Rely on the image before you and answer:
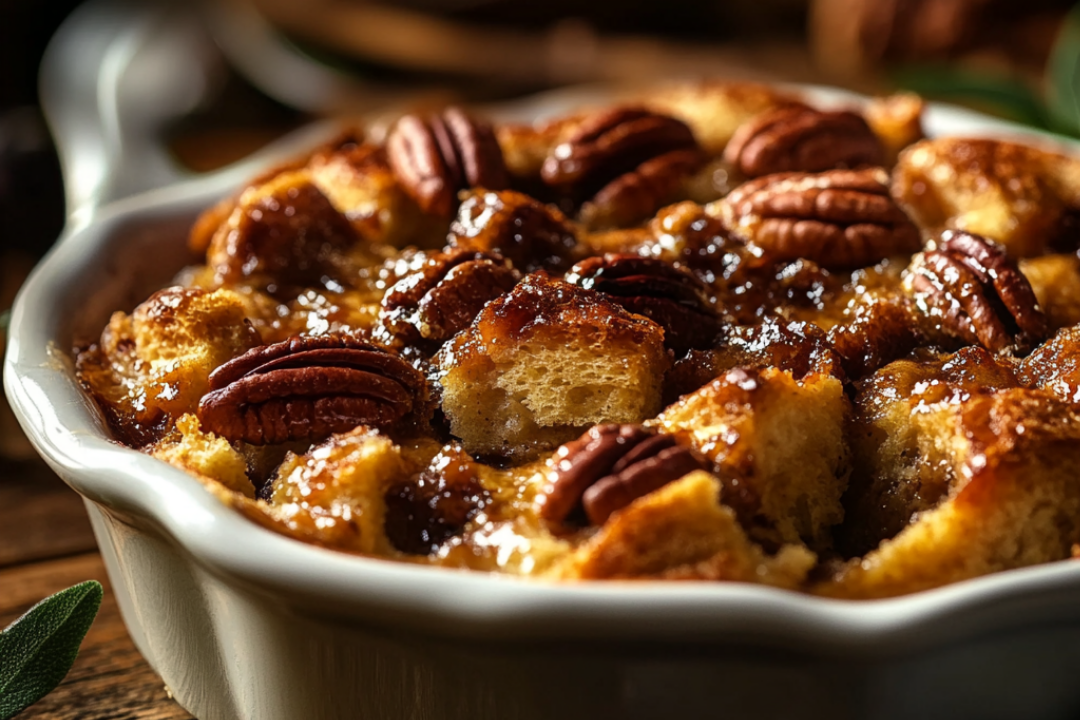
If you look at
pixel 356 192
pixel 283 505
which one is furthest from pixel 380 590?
pixel 356 192

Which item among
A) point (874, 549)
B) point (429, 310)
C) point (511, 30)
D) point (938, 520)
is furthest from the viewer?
point (511, 30)

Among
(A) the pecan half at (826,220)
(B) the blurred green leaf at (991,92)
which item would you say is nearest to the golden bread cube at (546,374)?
(A) the pecan half at (826,220)

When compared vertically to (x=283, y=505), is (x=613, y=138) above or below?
above

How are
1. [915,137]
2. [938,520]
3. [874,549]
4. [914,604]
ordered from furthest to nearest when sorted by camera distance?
[915,137]
[874,549]
[938,520]
[914,604]

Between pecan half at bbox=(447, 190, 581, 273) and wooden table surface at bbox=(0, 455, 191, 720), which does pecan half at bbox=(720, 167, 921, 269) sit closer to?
pecan half at bbox=(447, 190, 581, 273)

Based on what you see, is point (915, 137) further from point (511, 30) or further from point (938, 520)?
point (511, 30)

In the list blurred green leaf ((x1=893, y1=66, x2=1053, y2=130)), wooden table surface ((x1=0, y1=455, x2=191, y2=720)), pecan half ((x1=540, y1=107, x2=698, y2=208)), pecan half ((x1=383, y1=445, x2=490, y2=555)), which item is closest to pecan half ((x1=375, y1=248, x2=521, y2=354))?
pecan half ((x1=383, y1=445, x2=490, y2=555))
